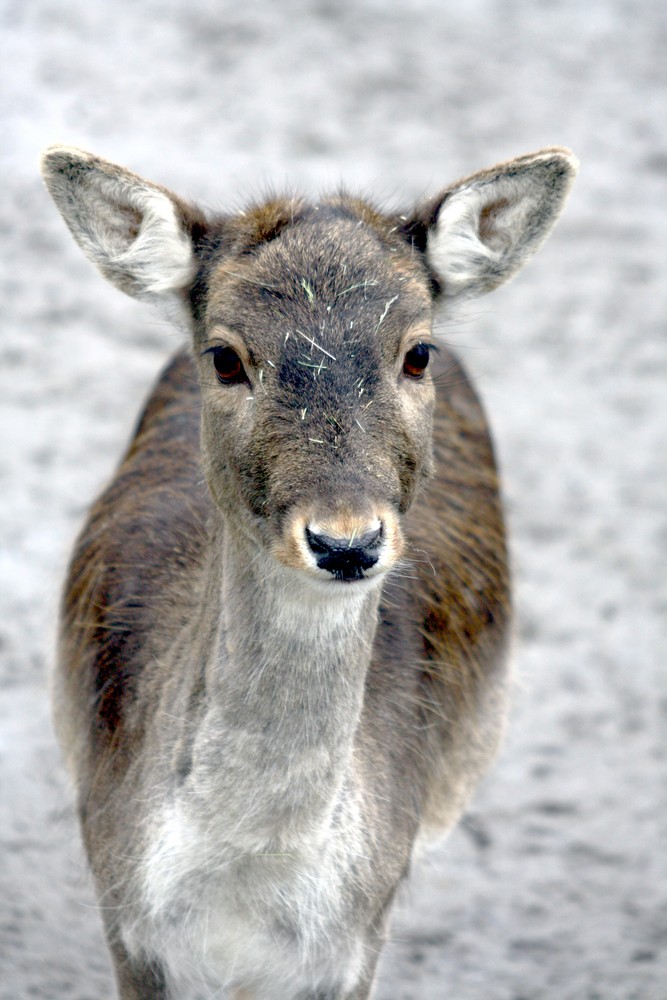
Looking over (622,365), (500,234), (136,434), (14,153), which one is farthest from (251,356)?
(14,153)

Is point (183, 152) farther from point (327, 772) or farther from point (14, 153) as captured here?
point (327, 772)

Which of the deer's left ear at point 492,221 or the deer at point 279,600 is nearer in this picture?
the deer at point 279,600

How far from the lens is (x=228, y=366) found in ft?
10.8

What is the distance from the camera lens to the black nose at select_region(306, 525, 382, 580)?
2.88m

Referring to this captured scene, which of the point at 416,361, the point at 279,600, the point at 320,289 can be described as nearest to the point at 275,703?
the point at 279,600

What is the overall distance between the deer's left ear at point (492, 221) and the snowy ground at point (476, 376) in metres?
0.57

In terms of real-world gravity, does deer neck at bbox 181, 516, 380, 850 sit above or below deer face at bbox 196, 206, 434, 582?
below

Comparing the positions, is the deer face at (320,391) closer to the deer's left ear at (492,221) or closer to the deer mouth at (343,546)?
the deer mouth at (343,546)

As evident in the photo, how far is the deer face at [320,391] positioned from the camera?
2.96 metres

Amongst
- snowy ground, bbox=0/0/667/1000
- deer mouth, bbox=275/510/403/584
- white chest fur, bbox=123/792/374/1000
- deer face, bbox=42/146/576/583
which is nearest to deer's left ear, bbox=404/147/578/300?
deer face, bbox=42/146/576/583

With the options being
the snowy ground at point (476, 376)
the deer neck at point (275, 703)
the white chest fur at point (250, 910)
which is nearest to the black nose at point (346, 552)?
the deer neck at point (275, 703)

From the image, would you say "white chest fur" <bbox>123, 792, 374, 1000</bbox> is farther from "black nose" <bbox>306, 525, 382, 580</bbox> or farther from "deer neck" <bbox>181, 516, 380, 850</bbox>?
"black nose" <bbox>306, 525, 382, 580</bbox>

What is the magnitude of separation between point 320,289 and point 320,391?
30cm

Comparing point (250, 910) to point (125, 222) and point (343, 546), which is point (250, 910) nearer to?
point (343, 546)
